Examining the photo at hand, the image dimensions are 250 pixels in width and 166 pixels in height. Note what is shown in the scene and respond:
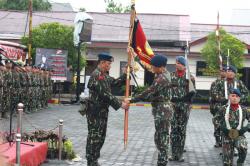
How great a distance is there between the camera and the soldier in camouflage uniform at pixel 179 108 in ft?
30.8

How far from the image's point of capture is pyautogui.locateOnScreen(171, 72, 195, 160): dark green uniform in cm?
938

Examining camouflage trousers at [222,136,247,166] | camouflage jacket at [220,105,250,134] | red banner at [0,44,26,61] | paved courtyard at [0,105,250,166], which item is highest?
red banner at [0,44,26,61]

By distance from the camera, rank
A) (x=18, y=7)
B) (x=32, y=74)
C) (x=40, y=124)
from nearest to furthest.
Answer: (x=40, y=124) → (x=32, y=74) → (x=18, y=7)

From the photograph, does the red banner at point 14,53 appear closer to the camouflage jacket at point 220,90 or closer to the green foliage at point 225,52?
the green foliage at point 225,52

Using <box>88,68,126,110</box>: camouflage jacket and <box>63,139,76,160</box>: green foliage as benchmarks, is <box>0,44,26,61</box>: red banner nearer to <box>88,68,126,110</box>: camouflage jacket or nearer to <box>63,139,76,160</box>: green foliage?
<box>63,139,76,160</box>: green foliage

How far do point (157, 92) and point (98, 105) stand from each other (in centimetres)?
95

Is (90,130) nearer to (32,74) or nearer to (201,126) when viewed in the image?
(201,126)

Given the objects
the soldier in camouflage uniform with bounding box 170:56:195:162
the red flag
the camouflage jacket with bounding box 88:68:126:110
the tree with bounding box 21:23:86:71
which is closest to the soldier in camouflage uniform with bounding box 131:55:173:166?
the camouflage jacket with bounding box 88:68:126:110

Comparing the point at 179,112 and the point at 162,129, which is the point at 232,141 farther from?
the point at 179,112

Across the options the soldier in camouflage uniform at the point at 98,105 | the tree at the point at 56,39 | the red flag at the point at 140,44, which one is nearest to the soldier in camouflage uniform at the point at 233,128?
the red flag at the point at 140,44

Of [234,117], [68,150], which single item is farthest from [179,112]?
[68,150]

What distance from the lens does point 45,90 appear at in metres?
22.6

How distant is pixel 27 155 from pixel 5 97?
9.75 m

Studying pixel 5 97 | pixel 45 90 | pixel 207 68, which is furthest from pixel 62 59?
pixel 207 68
